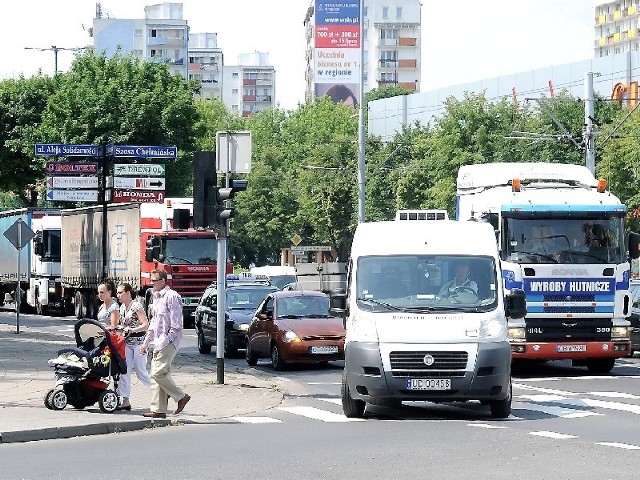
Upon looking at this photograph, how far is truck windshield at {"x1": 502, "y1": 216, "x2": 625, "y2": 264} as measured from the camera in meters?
25.6

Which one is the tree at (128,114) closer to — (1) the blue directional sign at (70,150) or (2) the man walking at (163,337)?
(1) the blue directional sign at (70,150)

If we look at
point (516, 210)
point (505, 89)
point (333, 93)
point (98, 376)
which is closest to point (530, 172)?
point (516, 210)

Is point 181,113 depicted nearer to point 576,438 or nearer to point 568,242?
point 568,242

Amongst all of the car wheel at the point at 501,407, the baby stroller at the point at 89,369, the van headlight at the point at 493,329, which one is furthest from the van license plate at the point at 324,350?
the van headlight at the point at 493,329

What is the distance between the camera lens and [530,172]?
28.0m

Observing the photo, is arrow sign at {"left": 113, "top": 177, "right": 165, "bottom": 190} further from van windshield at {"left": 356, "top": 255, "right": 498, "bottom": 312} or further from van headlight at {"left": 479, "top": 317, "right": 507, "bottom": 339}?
van headlight at {"left": 479, "top": 317, "right": 507, "bottom": 339}

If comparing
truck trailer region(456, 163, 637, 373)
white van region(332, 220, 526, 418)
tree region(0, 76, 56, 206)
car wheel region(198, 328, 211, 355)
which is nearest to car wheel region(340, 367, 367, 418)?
white van region(332, 220, 526, 418)

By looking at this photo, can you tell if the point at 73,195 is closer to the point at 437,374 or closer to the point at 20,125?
the point at 20,125

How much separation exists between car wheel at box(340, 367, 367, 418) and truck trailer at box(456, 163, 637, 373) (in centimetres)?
716

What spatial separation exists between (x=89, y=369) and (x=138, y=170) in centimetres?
3728

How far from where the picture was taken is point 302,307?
99.6 feet

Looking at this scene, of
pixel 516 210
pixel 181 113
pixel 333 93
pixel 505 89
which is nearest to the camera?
pixel 516 210

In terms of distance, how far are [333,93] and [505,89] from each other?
185ft

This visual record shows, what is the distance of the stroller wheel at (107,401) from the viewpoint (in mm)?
19125
